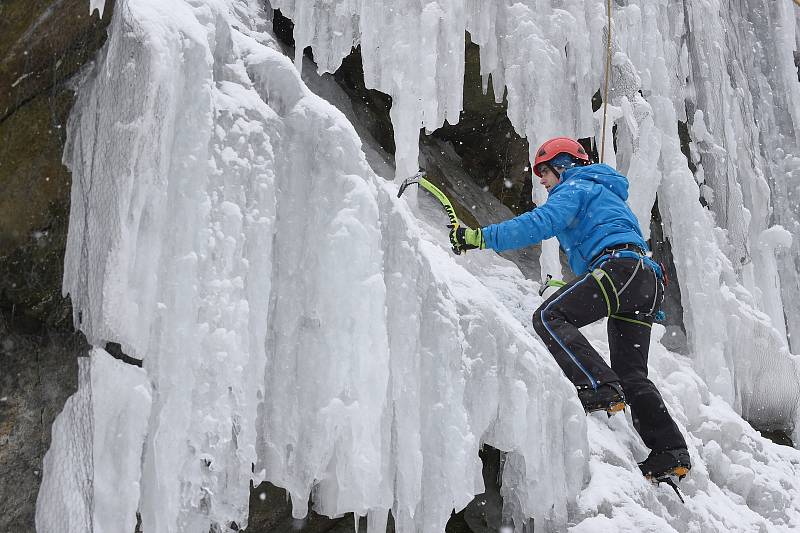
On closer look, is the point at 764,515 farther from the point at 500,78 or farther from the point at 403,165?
the point at 500,78

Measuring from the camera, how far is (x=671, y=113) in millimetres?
7832

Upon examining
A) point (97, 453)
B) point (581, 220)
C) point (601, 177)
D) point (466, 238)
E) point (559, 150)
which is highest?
point (559, 150)

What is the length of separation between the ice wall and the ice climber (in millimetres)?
240

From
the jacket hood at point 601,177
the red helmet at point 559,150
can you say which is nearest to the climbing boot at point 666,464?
the jacket hood at point 601,177

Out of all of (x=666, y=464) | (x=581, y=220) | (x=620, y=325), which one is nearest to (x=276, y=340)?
(x=581, y=220)

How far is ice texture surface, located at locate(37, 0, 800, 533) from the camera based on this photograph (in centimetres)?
261

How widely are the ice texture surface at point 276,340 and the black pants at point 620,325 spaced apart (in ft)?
0.69

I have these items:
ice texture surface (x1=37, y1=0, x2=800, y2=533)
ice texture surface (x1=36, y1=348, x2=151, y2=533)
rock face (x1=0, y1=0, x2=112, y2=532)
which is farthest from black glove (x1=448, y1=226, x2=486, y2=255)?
rock face (x1=0, y1=0, x2=112, y2=532)

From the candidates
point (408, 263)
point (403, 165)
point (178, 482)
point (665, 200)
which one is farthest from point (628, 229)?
point (665, 200)

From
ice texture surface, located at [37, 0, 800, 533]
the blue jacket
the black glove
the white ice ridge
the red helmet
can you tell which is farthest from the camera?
the white ice ridge

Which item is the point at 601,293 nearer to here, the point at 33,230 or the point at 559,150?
the point at 559,150

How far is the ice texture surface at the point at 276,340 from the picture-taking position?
2609 millimetres

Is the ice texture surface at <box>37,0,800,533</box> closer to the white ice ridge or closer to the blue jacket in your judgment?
the blue jacket

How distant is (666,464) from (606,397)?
0.68 metres
